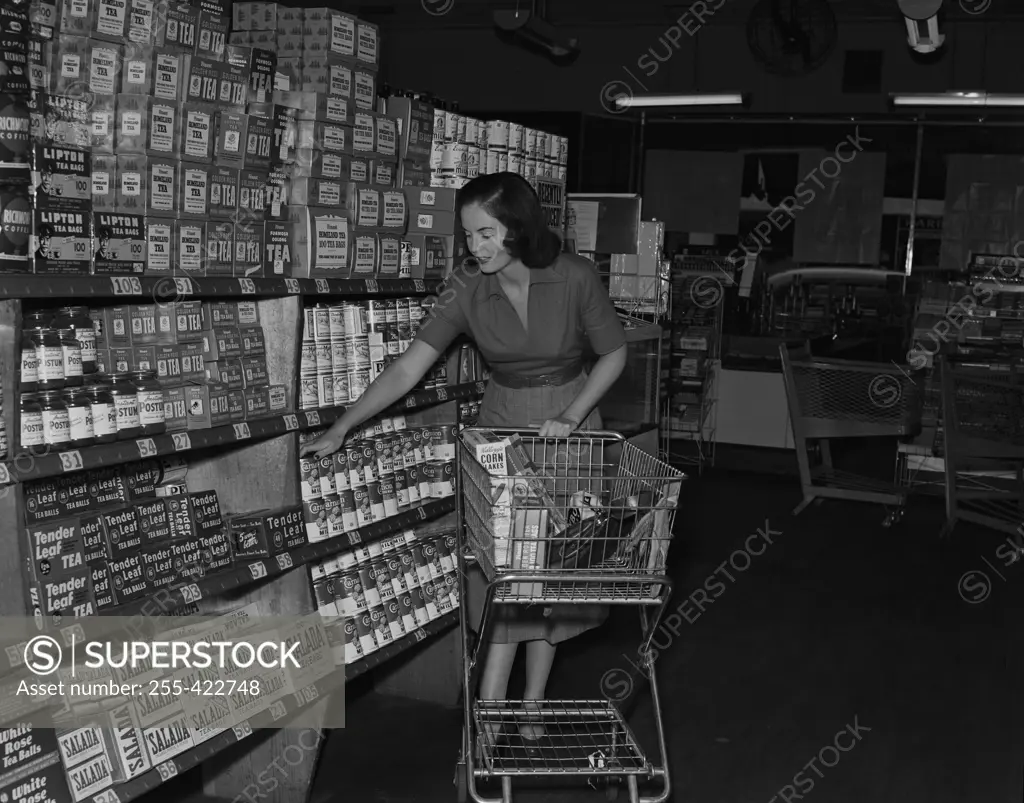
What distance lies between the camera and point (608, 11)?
446 inches

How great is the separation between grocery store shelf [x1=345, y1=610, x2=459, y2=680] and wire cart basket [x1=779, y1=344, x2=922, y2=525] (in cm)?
397

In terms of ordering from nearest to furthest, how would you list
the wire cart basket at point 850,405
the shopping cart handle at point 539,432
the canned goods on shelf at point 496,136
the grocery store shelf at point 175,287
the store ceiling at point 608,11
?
the grocery store shelf at point 175,287 < the shopping cart handle at point 539,432 < the canned goods on shelf at point 496,136 < the wire cart basket at point 850,405 < the store ceiling at point 608,11

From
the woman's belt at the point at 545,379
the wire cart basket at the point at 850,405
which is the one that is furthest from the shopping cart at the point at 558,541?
the wire cart basket at the point at 850,405

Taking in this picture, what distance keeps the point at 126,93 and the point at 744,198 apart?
966cm

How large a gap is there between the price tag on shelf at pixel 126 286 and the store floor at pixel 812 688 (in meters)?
1.74

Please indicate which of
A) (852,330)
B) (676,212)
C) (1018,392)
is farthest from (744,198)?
(1018,392)

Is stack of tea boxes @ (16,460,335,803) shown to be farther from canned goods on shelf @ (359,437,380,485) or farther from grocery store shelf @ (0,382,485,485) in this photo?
canned goods on shelf @ (359,437,380,485)

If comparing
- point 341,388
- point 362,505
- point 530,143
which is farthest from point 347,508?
point 530,143

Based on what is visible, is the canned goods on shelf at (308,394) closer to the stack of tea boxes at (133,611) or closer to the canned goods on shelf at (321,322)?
the canned goods on shelf at (321,322)

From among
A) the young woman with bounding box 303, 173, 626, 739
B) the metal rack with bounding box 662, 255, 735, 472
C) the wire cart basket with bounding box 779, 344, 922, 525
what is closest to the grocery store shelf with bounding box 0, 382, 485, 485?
the young woman with bounding box 303, 173, 626, 739

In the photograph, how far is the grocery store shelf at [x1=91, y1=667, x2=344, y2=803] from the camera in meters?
2.78

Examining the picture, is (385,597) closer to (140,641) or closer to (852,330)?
(140,641)

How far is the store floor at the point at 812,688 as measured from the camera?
3811 mm

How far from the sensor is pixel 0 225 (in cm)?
246
